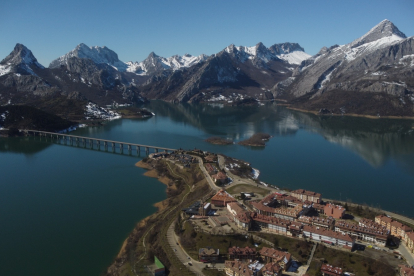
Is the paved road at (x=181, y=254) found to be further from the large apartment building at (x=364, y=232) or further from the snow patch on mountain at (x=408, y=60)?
the snow patch on mountain at (x=408, y=60)

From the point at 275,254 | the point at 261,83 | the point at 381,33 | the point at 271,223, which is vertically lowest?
the point at 275,254

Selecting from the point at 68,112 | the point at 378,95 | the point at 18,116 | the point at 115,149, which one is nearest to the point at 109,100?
the point at 68,112

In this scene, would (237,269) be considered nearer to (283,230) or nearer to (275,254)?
(275,254)

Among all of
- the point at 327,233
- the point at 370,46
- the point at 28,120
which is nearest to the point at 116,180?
the point at 327,233

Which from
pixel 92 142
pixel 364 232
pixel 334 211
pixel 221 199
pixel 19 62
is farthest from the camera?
pixel 19 62

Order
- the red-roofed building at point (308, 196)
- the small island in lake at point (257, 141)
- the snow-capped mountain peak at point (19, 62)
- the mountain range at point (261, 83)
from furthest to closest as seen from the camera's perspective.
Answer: the snow-capped mountain peak at point (19, 62), the mountain range at point (261, 83), the small island in lake at point (257, 141), the red-roofed building at point (308, 196)

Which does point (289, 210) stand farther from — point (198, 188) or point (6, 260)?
point (6, 260)

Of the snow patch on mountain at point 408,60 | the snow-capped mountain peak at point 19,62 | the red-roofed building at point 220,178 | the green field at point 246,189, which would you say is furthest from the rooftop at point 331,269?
the snow-capped mountain peak at point 19,62

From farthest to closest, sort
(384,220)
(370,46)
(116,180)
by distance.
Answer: (370,46)
(116,180)
(384,220)
